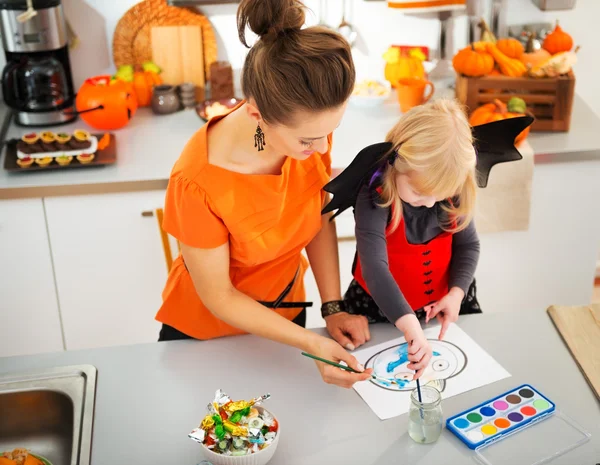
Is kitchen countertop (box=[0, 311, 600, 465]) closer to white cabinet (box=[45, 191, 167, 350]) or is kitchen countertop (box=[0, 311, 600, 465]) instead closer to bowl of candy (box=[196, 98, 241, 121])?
white cabinet (box=[45, 191, 167, 350])

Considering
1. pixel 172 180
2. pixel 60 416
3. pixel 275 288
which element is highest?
pixel 172 180

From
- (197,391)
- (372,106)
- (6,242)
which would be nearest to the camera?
(197,391)

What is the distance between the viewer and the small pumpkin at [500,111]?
7.35 ft

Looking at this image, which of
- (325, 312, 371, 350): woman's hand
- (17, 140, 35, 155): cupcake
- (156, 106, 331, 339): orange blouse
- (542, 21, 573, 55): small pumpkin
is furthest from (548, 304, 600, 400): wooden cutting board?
(17, 140, 35, 155): cupcake

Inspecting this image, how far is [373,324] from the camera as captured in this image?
5.07 feet

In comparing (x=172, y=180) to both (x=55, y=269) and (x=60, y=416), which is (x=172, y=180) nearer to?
(x=60, y=416)

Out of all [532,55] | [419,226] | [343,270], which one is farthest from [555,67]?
[419,226]

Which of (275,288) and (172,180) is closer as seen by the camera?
(172,180)

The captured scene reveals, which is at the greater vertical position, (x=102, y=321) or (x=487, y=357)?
(x=487, y=357)

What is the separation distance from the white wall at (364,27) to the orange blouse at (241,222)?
1224mm

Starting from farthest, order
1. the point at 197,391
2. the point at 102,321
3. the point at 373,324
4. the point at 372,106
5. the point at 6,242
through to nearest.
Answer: the point at 372,106 → the point at 102,321 → the point at 6,242 → the point at 373,324 → the point at 197,391

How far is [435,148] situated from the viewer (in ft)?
4.52

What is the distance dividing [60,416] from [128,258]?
3.01 ft

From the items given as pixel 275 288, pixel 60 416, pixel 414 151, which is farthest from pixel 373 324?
pixel 60 416
